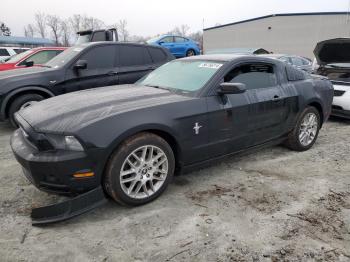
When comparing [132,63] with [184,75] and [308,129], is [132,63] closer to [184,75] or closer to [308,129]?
[184,75]

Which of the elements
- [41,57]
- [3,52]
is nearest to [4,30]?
[3,52]

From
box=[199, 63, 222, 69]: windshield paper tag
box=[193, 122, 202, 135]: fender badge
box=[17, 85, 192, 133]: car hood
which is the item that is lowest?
box=[193, 122, 202, 135]: fender badge

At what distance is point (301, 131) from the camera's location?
4723 millimetres

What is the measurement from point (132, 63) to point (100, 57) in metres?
0.73

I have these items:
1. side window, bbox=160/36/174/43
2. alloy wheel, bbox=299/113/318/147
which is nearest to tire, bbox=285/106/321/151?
alloy wheel, bbox=299/113/318/147

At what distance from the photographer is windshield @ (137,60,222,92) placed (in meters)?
3.69

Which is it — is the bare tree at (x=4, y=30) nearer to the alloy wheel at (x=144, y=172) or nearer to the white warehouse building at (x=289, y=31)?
the white warehouse building at (x=289, y=31)

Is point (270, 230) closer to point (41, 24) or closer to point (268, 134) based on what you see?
point (268, 134)

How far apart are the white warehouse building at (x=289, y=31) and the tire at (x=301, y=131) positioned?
82.7 feet

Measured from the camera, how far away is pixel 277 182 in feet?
12.2

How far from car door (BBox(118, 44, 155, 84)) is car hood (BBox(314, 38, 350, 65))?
12.7 ft

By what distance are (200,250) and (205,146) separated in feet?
4.14

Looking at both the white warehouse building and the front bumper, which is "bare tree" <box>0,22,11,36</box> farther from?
the front bumper

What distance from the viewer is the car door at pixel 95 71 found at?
19.9ft
